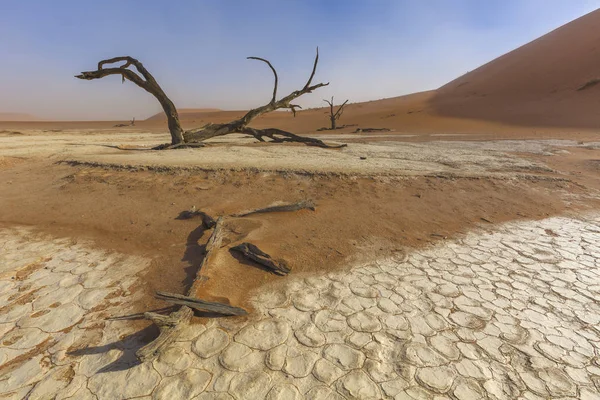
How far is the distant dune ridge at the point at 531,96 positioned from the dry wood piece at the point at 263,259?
16.2 m

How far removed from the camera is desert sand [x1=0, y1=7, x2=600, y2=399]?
183cm

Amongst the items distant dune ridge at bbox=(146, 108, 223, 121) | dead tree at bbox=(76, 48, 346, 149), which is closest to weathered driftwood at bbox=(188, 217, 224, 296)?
dead tree at bbox=(76, 48, 346, 149)

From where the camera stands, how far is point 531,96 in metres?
21.3

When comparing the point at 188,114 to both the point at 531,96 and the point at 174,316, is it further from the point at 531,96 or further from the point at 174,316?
the point at 174,316

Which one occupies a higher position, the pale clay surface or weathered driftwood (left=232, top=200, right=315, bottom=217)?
the pale clay surface

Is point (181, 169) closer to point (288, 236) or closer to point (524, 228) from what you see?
point (288, 236)

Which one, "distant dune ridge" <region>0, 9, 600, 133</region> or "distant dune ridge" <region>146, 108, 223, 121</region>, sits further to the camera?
"distant dune ridge" <region>146, 108, 223, 121</region>

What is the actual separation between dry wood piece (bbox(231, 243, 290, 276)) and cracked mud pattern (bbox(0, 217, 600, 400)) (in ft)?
0.64

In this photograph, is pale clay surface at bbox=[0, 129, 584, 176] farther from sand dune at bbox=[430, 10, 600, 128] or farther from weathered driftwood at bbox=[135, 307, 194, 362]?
sand dune at bbox=[430, 10, 600, 128]

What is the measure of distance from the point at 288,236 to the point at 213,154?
14.8 ft

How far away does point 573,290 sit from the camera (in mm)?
2709

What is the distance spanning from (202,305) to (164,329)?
317mm

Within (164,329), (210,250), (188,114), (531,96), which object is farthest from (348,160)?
(188,114)

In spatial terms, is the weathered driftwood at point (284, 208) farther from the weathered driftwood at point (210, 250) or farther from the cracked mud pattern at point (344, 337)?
the cracked mud pattern at point (344, 337)
